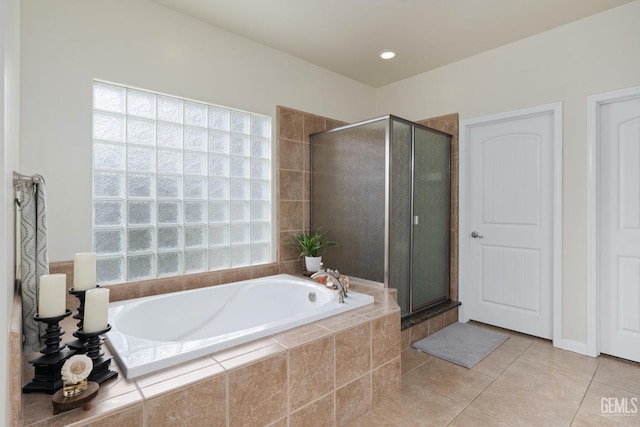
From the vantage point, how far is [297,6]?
2.28 meters

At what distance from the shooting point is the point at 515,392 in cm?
199

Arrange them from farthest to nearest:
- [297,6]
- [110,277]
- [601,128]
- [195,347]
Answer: [601,128] → [297,6] → [110,277] → [195,347]

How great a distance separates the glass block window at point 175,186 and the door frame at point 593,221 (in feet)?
8.13

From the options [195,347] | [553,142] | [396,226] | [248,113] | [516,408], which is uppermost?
[248,113]

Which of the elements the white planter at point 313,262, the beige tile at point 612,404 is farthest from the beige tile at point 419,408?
the white planter at point 313,262

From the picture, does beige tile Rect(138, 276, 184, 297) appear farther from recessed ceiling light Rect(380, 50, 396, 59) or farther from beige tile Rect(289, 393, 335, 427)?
recessed ceiling light Rect(380, 50, 396, 59)

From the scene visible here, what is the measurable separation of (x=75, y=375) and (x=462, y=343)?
2585mm

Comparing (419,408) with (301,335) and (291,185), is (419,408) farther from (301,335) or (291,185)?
(291,185)

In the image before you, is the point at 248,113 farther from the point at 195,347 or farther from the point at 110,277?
the point at 195,347

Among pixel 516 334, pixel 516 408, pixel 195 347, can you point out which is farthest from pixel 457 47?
pixel 195 347

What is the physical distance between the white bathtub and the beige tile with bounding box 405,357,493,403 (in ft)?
2.02

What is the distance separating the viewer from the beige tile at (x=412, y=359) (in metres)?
2.30

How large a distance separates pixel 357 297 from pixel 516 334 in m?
1.72

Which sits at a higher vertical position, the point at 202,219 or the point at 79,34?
the point at 79,34
